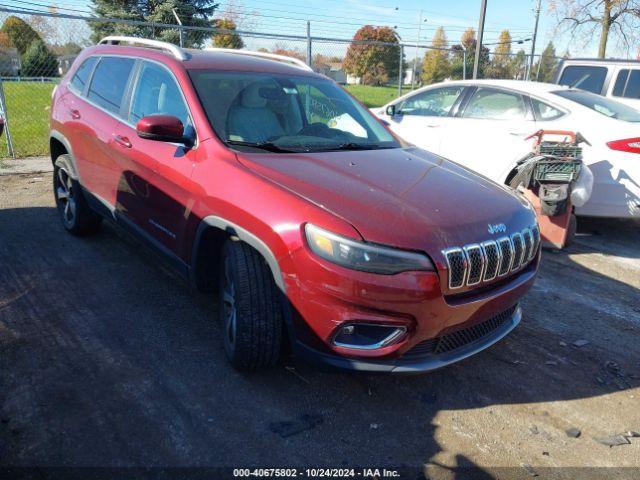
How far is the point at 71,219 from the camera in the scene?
197 inches

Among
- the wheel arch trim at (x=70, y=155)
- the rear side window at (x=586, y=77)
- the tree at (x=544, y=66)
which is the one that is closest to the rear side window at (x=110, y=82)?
the wheel arch trim at (x=70, y=155)

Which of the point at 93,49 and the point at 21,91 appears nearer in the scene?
the point at 93,49

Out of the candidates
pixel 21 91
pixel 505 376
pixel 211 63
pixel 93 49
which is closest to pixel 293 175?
pixel 211 63

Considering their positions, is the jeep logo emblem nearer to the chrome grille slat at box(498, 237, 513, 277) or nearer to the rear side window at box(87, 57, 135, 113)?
the chrome grille slat at box(498, 237, 513, 277)

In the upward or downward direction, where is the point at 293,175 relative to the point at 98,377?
upward

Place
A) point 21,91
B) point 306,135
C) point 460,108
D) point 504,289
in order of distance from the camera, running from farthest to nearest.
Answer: point 21,91, point 460,108, point 306,135, point 504,289

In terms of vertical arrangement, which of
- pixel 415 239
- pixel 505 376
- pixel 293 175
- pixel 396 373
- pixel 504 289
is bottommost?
pixel 505 376

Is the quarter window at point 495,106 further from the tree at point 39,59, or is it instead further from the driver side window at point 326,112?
the tree at point 39,59

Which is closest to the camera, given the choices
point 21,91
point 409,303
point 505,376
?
point 409,303

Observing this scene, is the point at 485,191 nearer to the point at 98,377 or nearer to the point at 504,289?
the point at 504,289

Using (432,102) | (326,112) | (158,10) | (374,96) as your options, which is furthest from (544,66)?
(326,112)

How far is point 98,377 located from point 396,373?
1.67 meters

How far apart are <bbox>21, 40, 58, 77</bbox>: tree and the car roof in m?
9.99

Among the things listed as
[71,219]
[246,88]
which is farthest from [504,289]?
[71,219]
